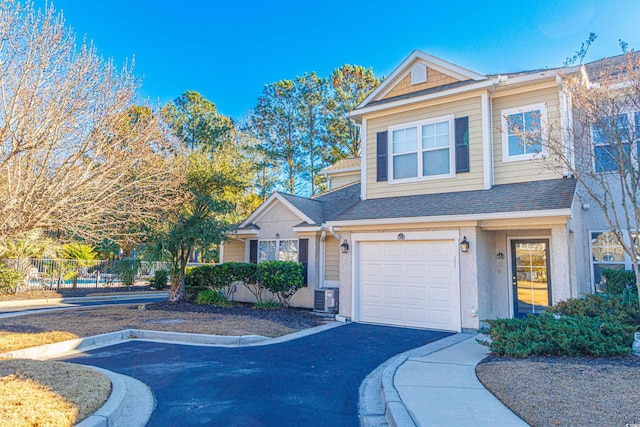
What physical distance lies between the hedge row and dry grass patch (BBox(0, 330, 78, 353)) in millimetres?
5498

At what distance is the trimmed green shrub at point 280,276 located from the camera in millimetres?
12430

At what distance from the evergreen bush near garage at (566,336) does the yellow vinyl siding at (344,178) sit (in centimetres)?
1207

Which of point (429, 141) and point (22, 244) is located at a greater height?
point (429, 141)

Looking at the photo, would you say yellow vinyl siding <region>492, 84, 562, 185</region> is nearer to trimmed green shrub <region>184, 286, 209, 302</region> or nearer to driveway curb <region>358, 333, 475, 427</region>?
driveway curb <region>358, 333, 475, 427</region>

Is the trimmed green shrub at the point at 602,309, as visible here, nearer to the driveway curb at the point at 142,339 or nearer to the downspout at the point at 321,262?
the driveway curb at the point at 142,339

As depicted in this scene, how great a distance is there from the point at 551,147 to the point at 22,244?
65.6 feet

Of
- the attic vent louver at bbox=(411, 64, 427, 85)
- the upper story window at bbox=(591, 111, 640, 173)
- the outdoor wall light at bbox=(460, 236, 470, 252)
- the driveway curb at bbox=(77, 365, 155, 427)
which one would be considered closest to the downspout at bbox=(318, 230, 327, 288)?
the outdoor wall light at bbox=(460, 236, 470, 252)

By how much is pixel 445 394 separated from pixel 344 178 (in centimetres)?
1474

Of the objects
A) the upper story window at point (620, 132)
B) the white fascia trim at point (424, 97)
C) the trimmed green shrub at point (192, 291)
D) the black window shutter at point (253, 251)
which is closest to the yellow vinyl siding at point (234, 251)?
the black window shutter at point (253, 251)

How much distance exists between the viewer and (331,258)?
13.5 m

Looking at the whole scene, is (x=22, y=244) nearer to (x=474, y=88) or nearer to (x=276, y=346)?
(x=276, y=346)

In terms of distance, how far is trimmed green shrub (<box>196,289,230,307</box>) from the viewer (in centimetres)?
1403

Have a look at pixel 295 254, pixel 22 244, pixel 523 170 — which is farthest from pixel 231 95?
pixel 523 170

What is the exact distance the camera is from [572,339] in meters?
6.12
